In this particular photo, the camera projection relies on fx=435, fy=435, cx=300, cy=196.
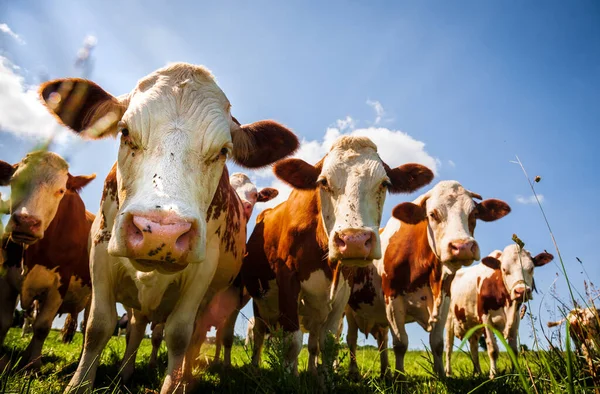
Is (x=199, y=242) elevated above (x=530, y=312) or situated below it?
above

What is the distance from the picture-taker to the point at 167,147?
265 cm

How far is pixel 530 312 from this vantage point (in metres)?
2.17

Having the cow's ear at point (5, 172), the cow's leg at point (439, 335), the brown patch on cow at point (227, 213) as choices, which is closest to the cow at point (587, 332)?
the brown patch on cow at point (227, 213)

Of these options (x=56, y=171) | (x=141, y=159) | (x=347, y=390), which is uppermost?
(x=56, y=171)

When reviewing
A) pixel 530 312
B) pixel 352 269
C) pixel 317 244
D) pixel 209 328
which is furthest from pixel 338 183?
pixel 530 312

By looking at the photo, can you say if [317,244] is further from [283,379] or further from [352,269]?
[283,379]

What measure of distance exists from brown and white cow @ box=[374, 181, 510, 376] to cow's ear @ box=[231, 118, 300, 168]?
3.08 meters

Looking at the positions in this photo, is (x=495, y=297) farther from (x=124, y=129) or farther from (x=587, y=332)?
(x=124, y=129)

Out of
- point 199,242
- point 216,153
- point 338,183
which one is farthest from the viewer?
point 338,183

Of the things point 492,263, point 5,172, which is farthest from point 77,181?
point 492,263

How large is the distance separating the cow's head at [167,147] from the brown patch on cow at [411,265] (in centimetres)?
366

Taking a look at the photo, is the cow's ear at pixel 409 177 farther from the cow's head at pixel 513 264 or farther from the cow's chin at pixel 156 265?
Result: the cow's head at pixel 513 264

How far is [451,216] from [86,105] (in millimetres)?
4987

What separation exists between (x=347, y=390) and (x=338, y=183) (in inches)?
83.2
